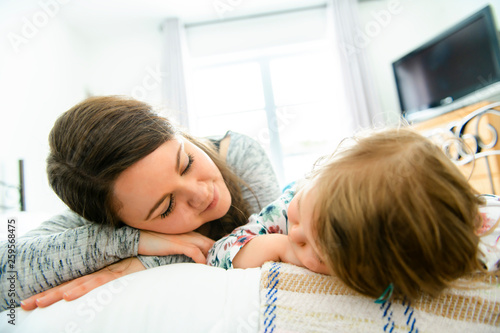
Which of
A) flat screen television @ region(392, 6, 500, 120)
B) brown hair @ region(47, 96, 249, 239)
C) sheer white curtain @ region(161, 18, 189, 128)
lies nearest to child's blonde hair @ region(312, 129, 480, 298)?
brown hair @ region(47, 96, 249, 239)

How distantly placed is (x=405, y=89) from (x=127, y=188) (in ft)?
11.9

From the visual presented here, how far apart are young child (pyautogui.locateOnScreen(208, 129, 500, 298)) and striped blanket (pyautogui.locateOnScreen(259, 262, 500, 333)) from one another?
0.02 meters

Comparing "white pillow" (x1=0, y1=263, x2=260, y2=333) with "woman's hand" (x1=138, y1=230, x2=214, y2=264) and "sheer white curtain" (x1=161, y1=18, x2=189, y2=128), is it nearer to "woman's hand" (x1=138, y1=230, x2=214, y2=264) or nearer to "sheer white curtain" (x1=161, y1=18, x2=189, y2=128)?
"woman's hand" (x1=138, y1=230, x2=214, y2=264)

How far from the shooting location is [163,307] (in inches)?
18.0

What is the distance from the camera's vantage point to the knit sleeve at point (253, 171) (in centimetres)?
108

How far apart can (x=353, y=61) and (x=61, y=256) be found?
382 cm

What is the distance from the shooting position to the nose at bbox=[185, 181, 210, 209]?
0.72m

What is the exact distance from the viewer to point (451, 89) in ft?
9.69

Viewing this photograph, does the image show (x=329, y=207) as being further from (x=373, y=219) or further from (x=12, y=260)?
(x=12, y=260)

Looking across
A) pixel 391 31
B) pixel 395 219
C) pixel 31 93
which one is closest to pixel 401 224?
pixel 395 219

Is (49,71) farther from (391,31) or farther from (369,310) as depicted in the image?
(391,31)

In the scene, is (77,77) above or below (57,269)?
above

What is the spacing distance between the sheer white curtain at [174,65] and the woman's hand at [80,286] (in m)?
3.09

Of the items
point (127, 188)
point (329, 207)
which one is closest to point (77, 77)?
point (127, 188)
